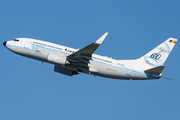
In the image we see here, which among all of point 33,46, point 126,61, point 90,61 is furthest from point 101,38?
point 33,46

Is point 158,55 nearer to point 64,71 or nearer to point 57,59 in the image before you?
point 64,71

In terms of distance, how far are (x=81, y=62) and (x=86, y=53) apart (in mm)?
2396

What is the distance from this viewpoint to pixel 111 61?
48719 mm

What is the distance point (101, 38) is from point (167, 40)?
1647 centimetres

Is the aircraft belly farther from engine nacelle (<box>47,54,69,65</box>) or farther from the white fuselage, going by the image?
engine nacelle (<box>47,54,69,65</box>)

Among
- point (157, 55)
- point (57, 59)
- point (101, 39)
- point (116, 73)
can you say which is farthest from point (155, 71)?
point (57, 59)

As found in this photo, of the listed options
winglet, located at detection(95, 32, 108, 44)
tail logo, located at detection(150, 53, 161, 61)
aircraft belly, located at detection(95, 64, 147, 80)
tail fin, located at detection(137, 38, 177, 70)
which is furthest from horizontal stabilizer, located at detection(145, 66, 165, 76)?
winglet, located at detection(95, 32, 108, 44)

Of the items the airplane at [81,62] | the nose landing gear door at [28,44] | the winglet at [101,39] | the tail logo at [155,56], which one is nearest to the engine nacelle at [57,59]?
the airplane at [81,62]

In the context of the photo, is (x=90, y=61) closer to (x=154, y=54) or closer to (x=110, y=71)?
(x=110, y=71)

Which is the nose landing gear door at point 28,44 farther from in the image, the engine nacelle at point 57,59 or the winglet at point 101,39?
the winglet at point 101,39

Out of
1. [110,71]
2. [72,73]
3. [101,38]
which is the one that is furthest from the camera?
[72,73]

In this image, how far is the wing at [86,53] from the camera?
43.3m

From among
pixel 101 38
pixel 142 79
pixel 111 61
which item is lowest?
pixel 142 79

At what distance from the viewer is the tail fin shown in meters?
51.4
